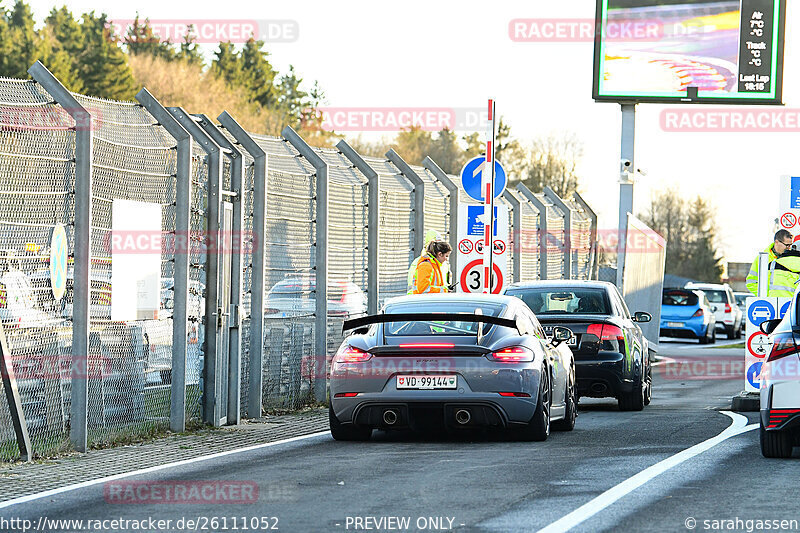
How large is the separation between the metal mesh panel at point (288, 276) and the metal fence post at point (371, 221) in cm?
137

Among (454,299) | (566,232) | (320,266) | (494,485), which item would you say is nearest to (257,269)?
(320,266)

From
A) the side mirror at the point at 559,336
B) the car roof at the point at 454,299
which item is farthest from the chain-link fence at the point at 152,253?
the side mirror at the point at 559,336

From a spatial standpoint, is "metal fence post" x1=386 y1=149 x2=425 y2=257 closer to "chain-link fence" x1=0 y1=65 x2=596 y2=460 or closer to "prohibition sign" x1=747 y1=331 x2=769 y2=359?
"chain-link fence" x1=0 y1=65 x2=596 y2=460

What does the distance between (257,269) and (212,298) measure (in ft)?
4.50

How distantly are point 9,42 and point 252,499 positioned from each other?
66.6 metres

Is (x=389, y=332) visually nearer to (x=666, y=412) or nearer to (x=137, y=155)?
(x=137, y=155)

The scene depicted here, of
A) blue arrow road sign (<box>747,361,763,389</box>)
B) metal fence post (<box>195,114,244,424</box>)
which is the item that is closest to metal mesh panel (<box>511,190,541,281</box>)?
blue arrow road sign (<box>747,361,763,389</box>)

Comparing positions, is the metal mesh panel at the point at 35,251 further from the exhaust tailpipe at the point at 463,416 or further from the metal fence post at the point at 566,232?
the metal fence post at the point at 566,232

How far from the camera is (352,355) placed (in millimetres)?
12398

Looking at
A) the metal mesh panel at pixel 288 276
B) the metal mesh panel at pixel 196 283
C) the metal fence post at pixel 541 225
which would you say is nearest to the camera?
the metal mesh panel at pixel 196 283

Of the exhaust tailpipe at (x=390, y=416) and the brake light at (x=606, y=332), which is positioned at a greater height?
the brake light at (x=606, y=332)

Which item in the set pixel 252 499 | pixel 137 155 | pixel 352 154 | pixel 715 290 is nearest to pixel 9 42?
pixel 715 290

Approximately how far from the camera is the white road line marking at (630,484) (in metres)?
7.75

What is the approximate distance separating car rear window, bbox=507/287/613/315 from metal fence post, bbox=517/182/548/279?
31.9ft
